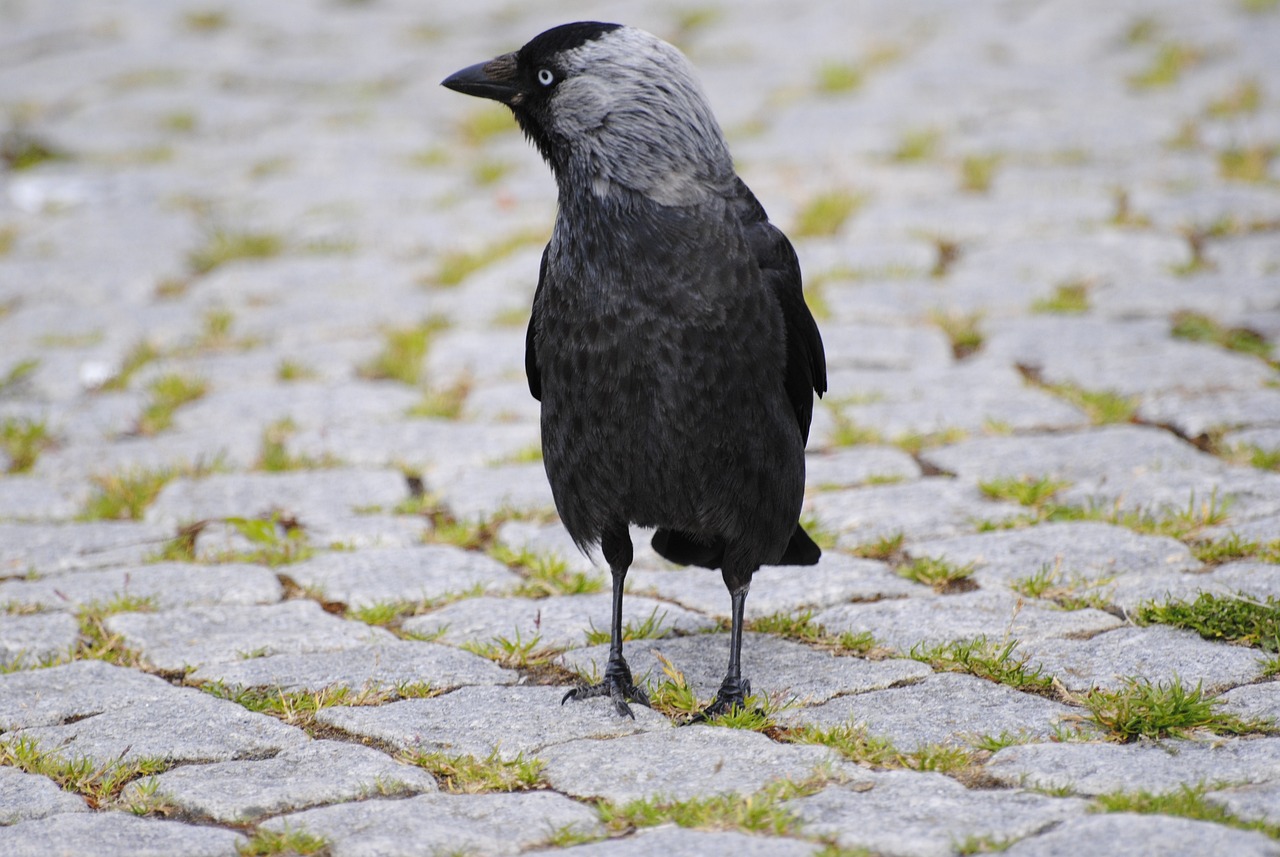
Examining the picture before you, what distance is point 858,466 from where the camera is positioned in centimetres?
467

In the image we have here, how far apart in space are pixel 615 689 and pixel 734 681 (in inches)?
10.8

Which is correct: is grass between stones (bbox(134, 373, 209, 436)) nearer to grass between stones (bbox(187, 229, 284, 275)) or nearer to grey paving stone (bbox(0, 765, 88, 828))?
grass between stones (bbox(187, 229, 284, 275))

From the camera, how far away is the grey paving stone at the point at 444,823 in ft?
8.00

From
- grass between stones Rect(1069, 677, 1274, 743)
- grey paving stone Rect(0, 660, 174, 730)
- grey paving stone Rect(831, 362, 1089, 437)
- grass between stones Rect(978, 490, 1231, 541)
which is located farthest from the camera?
grey paving stone Rect(831, 362, 1089, 437)

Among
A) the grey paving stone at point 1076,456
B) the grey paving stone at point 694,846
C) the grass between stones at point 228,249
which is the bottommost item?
the grey paving stone at point 694,846

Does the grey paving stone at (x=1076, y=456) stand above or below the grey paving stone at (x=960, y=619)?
above

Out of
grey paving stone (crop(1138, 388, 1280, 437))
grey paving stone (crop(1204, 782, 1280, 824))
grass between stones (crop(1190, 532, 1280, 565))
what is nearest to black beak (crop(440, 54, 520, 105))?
grass between stones (crop(1190, 532, 1280, 565))

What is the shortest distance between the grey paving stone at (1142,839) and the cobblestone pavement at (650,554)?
1cm

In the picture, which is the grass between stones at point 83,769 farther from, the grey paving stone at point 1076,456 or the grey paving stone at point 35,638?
the grey paving stone at point 1076,456

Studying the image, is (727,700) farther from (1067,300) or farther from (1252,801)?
(1067,300)

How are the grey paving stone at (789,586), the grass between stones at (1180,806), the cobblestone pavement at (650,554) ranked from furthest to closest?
the grey paving stone at (789,586) < the cobblestone pavement at (650,554) < the grass between stones at (1180,806)

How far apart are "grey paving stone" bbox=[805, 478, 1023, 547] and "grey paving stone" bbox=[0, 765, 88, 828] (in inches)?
88.4

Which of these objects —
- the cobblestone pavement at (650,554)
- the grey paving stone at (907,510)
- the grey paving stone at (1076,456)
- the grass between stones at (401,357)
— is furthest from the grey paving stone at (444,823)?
the grass between stones at (401,357)

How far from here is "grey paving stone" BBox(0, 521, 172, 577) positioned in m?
4.13
